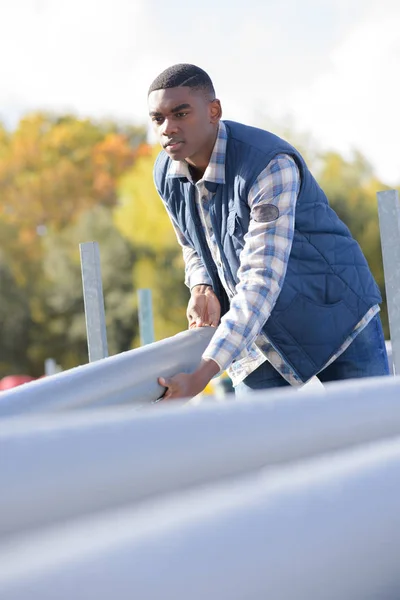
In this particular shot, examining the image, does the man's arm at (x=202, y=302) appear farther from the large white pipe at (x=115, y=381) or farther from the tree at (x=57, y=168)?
the tree at (x=57, y=168)

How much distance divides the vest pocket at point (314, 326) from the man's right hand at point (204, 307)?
9.2 inches

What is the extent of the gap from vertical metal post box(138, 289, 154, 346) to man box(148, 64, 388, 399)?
7.01ft

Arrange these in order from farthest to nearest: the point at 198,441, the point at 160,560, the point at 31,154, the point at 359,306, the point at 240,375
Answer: the point at 31,154 < the point at 240,375 < the point at 359,306 < the point at 198,441 < the point at 160,560

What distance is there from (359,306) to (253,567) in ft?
5.62

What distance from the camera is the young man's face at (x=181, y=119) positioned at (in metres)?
2.22

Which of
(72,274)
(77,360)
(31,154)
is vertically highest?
(31,154)

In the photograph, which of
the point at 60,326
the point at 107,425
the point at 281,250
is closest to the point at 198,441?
the point at 107,425

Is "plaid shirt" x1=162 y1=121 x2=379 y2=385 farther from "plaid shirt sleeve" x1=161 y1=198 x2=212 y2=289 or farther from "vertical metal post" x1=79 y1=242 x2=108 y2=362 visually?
"vertical metal post" x1=79 y1=242 x2=108 y2=362

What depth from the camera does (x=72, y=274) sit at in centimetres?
2500

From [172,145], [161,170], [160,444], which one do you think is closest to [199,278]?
[161,170]

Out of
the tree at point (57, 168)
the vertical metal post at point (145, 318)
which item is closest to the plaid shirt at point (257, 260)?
the vertical metal post at point (145, 318)

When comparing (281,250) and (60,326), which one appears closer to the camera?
(281,250)

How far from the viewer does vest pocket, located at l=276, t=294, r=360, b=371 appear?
7.73 ft

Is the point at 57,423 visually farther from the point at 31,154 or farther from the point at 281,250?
the point at 31,154
